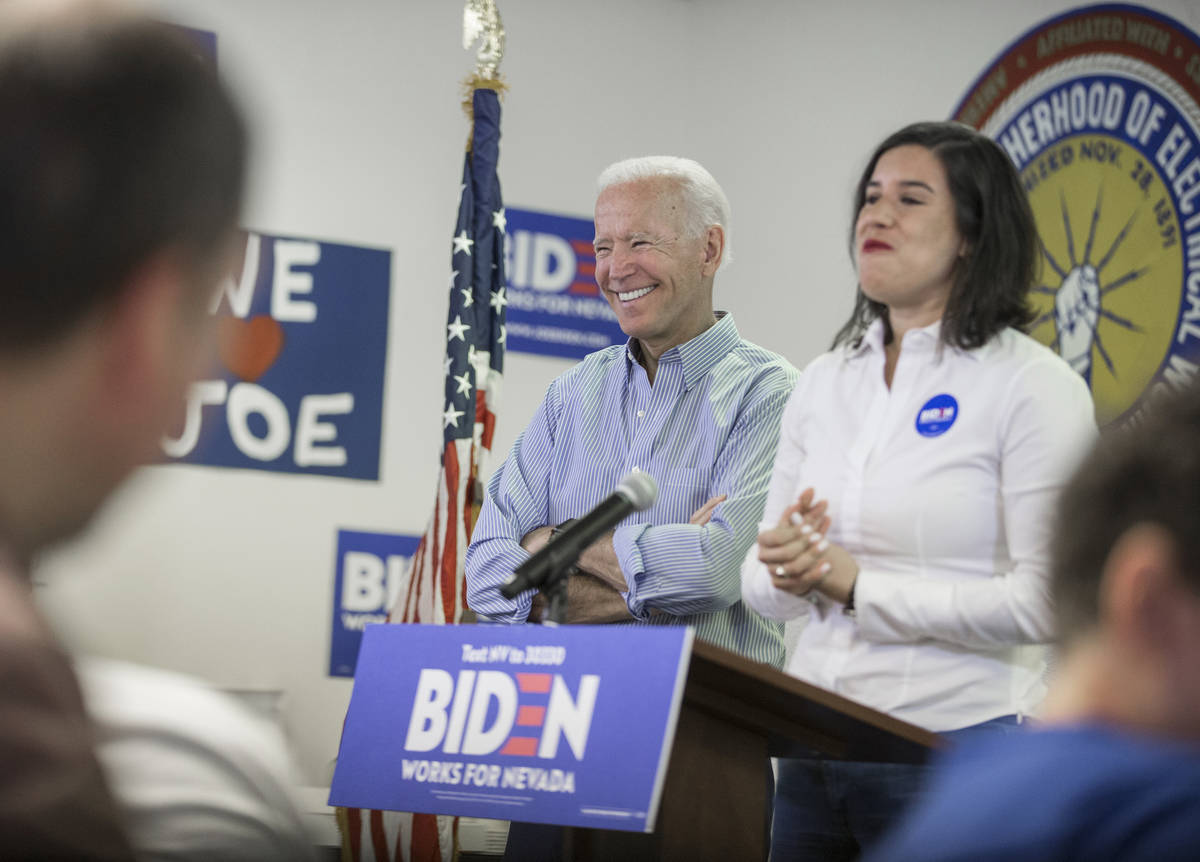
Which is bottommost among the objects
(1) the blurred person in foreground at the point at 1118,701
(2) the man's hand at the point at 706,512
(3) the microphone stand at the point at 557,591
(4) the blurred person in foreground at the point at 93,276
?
(3) the microphone stand at the point at 557,591

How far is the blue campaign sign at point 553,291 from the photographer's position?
6262mm

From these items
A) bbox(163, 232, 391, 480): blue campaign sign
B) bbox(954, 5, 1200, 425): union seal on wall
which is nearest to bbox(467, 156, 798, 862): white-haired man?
bbox(954, 5, 1200, 425): union seal on wall

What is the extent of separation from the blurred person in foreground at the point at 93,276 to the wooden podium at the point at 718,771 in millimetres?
1552

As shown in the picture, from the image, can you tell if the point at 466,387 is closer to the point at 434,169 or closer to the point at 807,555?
the point at 434,169

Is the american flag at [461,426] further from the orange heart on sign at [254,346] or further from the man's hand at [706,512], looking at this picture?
the man's hand at [706,512]

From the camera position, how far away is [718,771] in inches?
84.7

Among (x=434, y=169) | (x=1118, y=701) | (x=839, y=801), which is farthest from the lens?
(x=434, y=169)

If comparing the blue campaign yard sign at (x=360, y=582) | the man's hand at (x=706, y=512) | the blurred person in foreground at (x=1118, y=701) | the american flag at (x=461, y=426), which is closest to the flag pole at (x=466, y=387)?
the american flag at (x=461, y=426)

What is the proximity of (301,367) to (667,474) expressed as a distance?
3.23 m

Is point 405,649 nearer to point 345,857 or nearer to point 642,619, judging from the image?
point 642,619

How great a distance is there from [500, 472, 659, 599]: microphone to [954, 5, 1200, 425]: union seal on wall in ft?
6.33

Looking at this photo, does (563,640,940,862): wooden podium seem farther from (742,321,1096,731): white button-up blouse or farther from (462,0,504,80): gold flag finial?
(462,0,504,80): gold flag finial

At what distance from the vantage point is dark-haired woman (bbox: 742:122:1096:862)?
2100 mm

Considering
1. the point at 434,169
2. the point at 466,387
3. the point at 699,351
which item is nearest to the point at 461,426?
the point at 466,387
